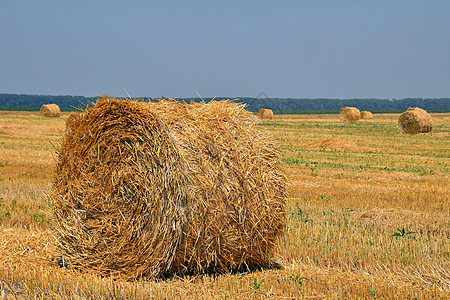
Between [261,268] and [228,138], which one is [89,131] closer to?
[228,138]

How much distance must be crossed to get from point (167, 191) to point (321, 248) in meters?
2.58

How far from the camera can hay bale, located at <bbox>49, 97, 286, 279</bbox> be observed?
21.0ft

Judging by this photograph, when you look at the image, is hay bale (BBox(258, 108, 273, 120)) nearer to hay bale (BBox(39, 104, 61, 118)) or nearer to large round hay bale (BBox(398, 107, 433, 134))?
hay bale (BBox(39, 104, 61, 118))

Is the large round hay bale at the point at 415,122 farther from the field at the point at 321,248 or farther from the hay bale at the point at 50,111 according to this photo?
the hay bale at the point at 50,111

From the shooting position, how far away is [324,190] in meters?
12.8

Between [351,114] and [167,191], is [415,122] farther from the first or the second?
[167,191]

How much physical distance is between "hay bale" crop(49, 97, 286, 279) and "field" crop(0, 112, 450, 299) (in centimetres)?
30

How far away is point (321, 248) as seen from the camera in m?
7.67

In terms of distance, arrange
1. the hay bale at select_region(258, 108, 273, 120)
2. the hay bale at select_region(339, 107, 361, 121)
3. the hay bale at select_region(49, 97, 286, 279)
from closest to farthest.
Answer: the hay bale at select_region(49, 97, 286, 279)
the hay bale at select_region(339, 107, 361, 121)
the hay bale at select_region(258, 108, 273, 120)

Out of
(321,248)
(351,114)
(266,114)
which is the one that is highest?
(351,114)

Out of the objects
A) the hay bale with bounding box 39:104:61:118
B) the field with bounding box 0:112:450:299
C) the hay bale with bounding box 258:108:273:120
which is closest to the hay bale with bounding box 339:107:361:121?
the hay bale with bounding box 258:108:273:120

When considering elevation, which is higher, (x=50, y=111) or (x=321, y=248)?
(x=50, y=111)

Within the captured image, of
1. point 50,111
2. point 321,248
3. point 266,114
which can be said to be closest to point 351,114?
point 266,114

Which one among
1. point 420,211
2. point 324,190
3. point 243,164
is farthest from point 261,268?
point 324,190
